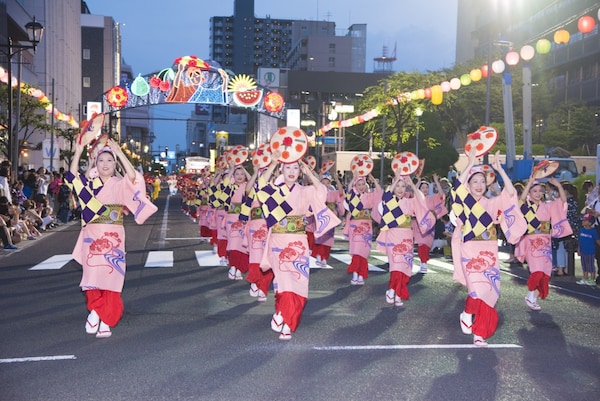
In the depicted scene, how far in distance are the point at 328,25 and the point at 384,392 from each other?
143337mm

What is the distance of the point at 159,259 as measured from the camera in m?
14.8

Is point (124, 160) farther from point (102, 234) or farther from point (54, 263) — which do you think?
point (54, 263)

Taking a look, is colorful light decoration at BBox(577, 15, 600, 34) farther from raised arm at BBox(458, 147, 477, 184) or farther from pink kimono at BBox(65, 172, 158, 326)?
pink kimono at BBox(65, 172, 158, 326)

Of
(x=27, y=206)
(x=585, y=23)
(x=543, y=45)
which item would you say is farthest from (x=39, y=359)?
(x=27, y=206)

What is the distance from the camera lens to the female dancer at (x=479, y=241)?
24.0ft

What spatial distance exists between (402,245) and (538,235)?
6.10ft

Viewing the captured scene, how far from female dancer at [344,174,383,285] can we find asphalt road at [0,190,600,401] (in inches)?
14.6

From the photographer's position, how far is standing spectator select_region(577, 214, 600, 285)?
1253cm

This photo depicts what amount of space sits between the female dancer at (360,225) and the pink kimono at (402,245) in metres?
1.34

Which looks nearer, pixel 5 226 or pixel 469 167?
pixel 469 167

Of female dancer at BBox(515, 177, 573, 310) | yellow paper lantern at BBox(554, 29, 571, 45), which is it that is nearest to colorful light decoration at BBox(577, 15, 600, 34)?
yellow paper lantern at BBox(554, 29, 571, 45)

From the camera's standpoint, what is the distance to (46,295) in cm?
1002

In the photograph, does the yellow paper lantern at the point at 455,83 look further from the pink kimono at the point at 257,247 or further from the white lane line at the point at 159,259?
the pink kimono at the point at 257,247

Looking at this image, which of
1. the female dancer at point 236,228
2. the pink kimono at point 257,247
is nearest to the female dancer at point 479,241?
the pink kimono at point 257,247
